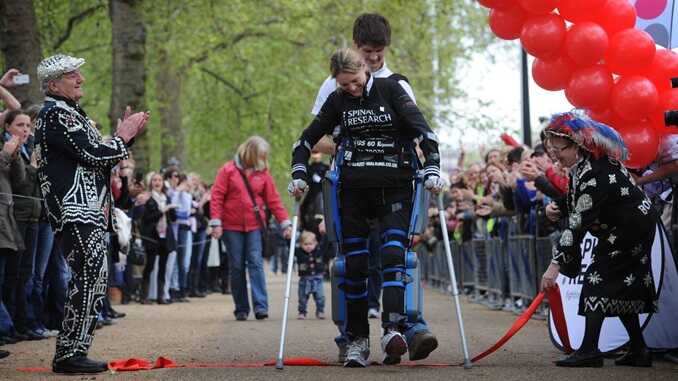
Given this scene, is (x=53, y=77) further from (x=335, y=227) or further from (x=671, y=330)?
(x=671, y=330)

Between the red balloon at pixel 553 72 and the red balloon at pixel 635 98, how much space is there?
0.54m

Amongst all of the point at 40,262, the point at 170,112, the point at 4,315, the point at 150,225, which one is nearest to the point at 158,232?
the point at 150,225

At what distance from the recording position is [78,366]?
8.75 meters

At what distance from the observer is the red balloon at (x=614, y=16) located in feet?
33.2

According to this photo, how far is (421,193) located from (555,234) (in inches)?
203

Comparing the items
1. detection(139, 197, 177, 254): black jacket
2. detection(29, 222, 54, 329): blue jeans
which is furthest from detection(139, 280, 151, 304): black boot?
detection(29, 222, 54, 329): blue jeans

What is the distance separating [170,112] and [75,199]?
95.2 ft

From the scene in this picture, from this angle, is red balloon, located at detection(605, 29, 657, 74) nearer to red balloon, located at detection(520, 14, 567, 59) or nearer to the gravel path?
red balloon, located at detection(520, 14, 567, 59)

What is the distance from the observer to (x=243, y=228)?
1605 centimetres

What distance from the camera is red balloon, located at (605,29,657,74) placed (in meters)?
9.84

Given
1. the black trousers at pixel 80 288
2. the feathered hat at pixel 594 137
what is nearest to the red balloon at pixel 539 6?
the feathered hat at pixel 594 137

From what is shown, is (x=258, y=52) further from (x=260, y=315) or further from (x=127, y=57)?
(x=260, y=315)

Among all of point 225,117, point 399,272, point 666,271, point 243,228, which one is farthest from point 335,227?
point 225,117

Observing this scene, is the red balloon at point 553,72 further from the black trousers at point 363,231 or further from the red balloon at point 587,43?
the black trousers at point 363,231
